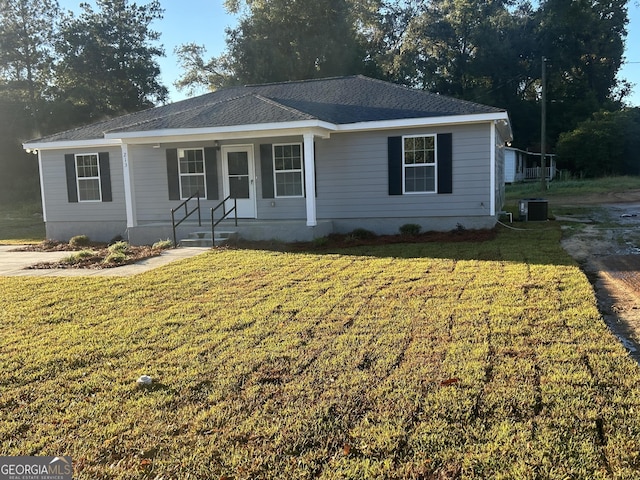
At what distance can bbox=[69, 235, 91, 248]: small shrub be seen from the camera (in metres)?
13.3

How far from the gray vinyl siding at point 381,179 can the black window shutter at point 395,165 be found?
0.39ft

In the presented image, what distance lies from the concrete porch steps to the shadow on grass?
43 centimetres

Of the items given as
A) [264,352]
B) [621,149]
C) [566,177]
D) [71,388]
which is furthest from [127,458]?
[621,149]

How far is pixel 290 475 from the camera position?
8.70 ft

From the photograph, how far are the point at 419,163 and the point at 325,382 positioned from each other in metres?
9.29

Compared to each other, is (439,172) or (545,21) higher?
(545,21)

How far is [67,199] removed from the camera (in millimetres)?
14867

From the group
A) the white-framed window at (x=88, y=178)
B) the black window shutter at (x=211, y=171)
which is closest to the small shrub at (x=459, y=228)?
the black window shutter at (x=211, y=171)

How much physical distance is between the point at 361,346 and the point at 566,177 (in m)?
34.6

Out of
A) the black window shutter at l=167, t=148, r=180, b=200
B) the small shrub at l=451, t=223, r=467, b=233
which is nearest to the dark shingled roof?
the black window shutter at l=167, t=148, r=180, b=200

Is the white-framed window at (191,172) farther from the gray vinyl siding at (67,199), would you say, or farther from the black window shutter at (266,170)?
the gray vinyl siding at (67,199)

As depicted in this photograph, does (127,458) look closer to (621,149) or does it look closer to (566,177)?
(566,177)

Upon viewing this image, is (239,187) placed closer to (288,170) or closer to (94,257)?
(288,170)

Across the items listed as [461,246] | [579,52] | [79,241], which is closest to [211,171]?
[79,241]
